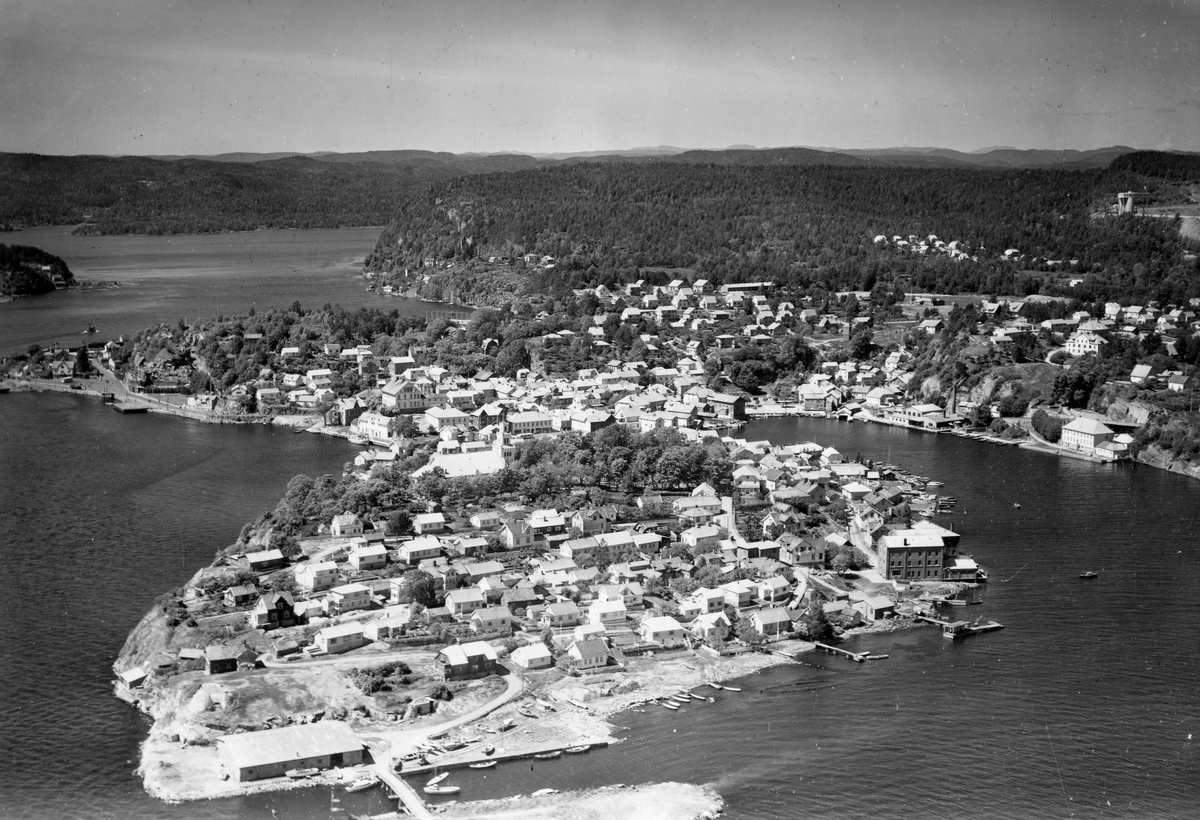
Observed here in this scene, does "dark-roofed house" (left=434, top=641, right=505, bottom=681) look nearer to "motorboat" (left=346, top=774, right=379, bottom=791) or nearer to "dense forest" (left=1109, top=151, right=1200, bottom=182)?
"motorboat" (left=346, top=774, right=379, bottom=791)

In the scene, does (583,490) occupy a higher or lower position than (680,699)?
higher

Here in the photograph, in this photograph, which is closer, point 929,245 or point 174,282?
point 929,245

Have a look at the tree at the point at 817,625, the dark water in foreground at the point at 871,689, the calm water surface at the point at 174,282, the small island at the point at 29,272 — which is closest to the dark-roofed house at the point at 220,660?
the dark water in foreground at the point at 871,689

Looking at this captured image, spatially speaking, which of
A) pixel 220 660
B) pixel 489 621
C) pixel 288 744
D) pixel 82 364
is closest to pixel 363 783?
pixel 288 744

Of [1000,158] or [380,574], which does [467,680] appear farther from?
[1000,158]

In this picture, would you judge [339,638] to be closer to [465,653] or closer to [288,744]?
[465,653]

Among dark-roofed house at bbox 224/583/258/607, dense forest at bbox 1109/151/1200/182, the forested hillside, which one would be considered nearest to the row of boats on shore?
dark-roofed house at bbox 224/583/258/607

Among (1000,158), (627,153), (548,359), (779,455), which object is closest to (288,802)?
(779,455)
